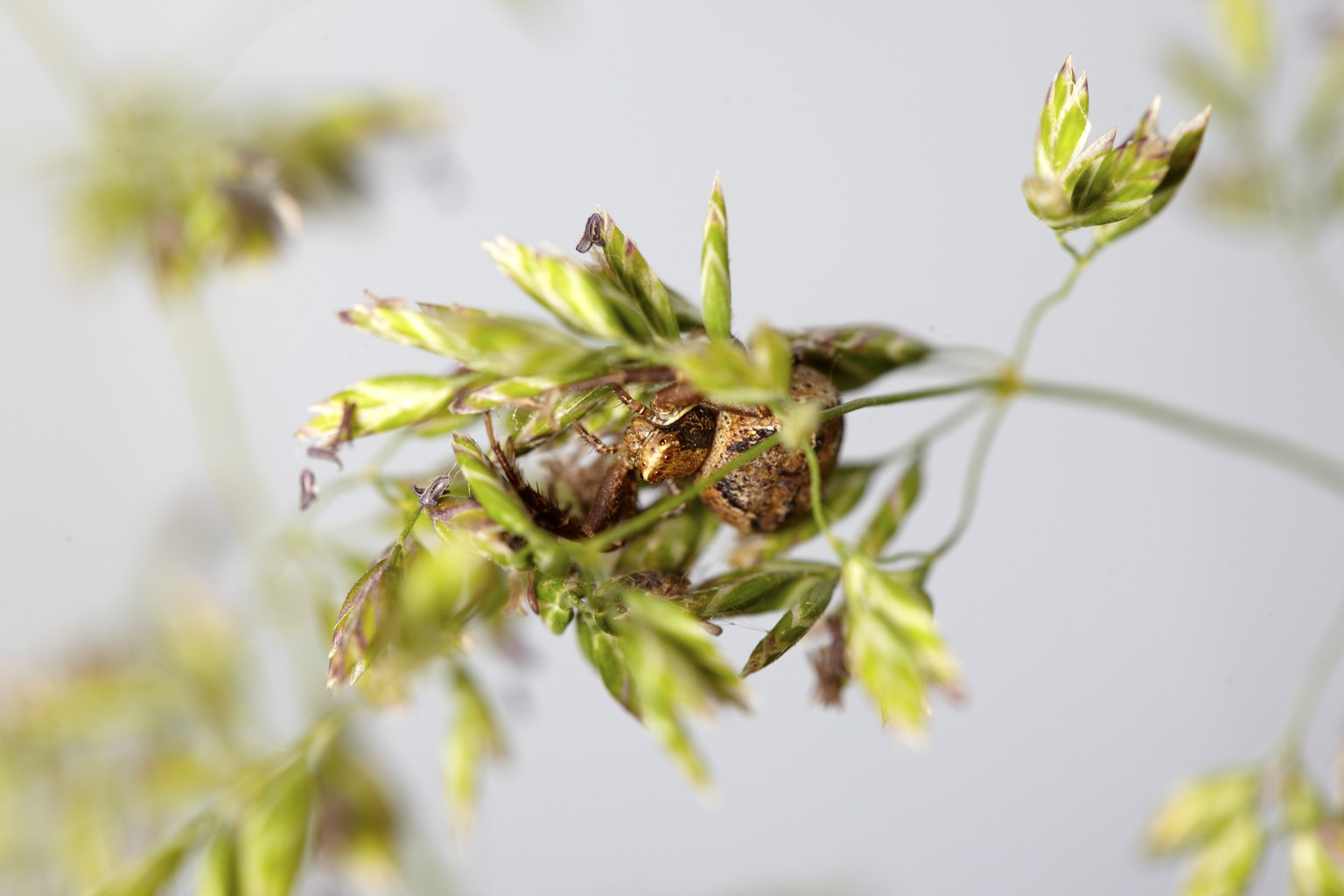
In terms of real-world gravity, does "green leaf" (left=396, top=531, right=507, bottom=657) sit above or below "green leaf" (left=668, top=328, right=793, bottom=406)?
below

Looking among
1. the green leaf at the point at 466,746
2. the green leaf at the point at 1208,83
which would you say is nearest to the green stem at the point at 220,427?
the green leaf at the point at 466,746

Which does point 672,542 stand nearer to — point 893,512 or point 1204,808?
point 893,512

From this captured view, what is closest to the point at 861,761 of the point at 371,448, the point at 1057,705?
the point at 1057,705

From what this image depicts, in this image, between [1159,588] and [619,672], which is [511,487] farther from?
[1159,588]

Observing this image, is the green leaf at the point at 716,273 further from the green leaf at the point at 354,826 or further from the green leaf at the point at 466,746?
the green leaf at the point at 354,826

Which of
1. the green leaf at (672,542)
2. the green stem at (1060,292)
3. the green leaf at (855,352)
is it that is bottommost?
the green leaf at (672,542)

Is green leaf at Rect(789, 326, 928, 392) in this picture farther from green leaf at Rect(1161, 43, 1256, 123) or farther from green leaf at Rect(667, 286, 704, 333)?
green leaf at Rect(1161, 43, 1256, 123)

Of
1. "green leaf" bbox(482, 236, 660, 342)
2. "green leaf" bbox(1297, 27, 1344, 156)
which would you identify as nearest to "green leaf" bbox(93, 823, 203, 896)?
"green leaf" bbox(482, 236, 660, 342)
